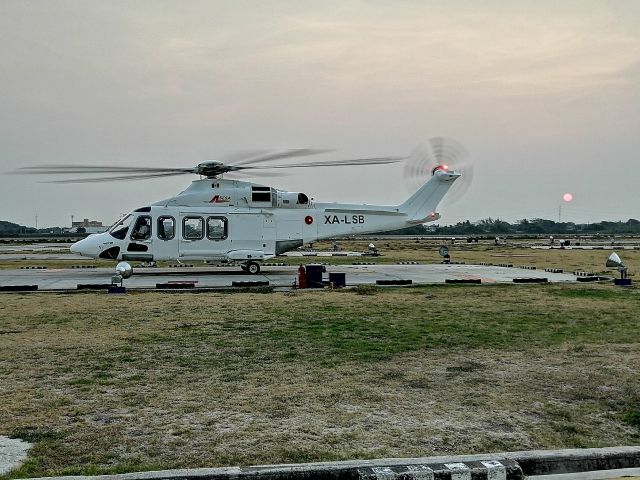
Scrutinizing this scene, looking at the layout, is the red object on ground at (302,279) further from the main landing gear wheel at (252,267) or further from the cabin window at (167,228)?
the cabin window at (167,228)

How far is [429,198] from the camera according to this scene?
101ft

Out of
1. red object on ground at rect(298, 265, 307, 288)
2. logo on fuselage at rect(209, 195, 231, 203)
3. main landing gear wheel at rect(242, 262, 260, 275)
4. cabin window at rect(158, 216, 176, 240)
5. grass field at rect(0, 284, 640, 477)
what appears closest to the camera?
grass field at rect(0, 284, 640, 477)

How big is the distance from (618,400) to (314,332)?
248 inches

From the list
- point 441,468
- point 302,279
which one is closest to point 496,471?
point 441,468

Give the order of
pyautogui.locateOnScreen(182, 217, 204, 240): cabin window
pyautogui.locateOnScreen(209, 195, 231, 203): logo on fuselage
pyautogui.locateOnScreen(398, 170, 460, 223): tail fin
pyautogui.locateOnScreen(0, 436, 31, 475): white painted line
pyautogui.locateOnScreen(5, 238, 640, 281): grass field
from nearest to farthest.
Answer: pyautogui.locateOnScreen(0, 436, 31, 475): white painted line, pyautogui.locateOnScreen(182, 217, 204, 240): cabin window, pyautogui.locateOnScreen(209, 195, 231, 203): logo on fuselage, pyautogui.locateOnScreen(398, 170, 460, 223): tail fin, pyautogui.locateOnScreen(5, 238, 640, 281): grass field

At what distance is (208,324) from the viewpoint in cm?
1366

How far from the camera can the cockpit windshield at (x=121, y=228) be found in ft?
87.2

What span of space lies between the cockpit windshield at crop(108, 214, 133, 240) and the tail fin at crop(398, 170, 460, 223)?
43.2 feet

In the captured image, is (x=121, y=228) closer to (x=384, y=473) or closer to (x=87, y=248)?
(x=87, y=248)

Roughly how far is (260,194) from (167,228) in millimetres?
4506

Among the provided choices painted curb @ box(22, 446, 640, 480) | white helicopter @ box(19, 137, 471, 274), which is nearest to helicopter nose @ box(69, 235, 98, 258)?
white helicopter @ box(19, 137, 471, 274)

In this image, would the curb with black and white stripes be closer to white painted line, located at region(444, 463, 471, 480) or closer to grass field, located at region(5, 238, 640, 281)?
white painted line, located at region(444, 463, 471, 480)

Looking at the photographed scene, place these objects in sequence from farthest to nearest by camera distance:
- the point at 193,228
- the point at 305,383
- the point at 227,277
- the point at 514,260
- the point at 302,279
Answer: the point at 514,260 → the point at 193,228 → the point at 227,277 → the point at 302,279 → the point at 305,383

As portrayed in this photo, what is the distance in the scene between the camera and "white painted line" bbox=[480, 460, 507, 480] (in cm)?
488
